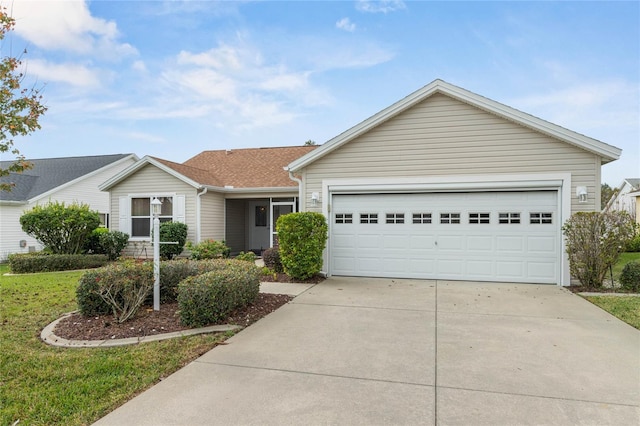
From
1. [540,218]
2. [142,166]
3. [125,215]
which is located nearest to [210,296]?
[540,218]

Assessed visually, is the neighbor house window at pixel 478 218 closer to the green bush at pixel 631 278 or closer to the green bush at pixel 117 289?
the green bush at pixel 631 278

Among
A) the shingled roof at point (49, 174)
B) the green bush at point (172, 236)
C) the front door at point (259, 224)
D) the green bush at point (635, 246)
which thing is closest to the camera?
the green bush at point (172, 236)

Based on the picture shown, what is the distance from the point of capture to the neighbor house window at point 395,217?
9445 millimetres

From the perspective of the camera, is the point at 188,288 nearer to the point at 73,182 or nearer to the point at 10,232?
the point at 10,232

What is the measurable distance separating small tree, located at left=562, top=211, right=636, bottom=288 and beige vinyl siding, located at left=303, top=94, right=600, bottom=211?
0.59 m

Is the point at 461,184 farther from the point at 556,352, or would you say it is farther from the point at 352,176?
the point at 556,352

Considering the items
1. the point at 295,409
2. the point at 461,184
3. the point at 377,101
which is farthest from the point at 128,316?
the point at 377,101

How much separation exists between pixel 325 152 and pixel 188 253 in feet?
23.0

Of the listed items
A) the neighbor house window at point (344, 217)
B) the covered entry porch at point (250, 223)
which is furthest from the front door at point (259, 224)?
the neighbor house window at point (344, 217)

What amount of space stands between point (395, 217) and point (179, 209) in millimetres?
8347

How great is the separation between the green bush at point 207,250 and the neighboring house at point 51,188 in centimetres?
796

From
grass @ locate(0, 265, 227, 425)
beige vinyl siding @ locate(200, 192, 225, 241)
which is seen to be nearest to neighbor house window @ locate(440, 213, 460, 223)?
grass @ locate(0, 265, 227, 425)

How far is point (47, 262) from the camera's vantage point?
11445mm

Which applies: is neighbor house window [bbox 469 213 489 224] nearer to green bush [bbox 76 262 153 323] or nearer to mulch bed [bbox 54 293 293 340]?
mulch bed [bbox 54 293 293 340]
